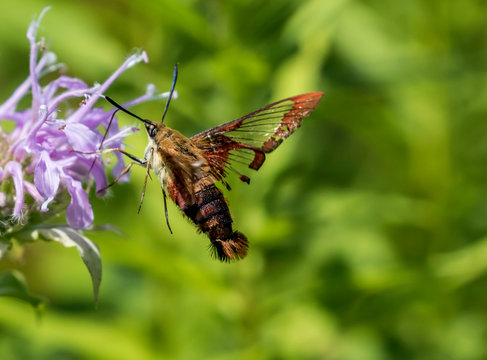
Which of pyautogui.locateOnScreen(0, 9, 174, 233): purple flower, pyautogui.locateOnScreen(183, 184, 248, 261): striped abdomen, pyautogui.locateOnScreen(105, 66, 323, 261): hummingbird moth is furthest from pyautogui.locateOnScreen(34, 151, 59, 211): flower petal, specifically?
pyautogui.locateOnScreen(183, 184, 248, 261): striped abdomen

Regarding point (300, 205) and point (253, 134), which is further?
point (300, 205)

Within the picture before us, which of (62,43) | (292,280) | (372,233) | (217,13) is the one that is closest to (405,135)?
(372,233)

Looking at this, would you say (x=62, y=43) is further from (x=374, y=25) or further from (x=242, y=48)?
(x=374, y=25)

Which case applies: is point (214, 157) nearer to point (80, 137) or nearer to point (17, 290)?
point (80, 137)

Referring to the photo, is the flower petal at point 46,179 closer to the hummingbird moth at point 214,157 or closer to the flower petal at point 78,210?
the flower petal at point 78,210

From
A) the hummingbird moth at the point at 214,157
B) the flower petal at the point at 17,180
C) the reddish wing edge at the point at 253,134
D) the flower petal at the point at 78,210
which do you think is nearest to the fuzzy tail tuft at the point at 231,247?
the hummingbird moth at the point at 214,157

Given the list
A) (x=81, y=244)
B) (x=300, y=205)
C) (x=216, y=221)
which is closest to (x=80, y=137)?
(x=81, y=244)

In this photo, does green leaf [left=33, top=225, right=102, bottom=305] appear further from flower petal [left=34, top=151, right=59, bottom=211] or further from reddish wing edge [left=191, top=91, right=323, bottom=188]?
reddish wing edge [left=191, top=91, right=323, bottom=188]
